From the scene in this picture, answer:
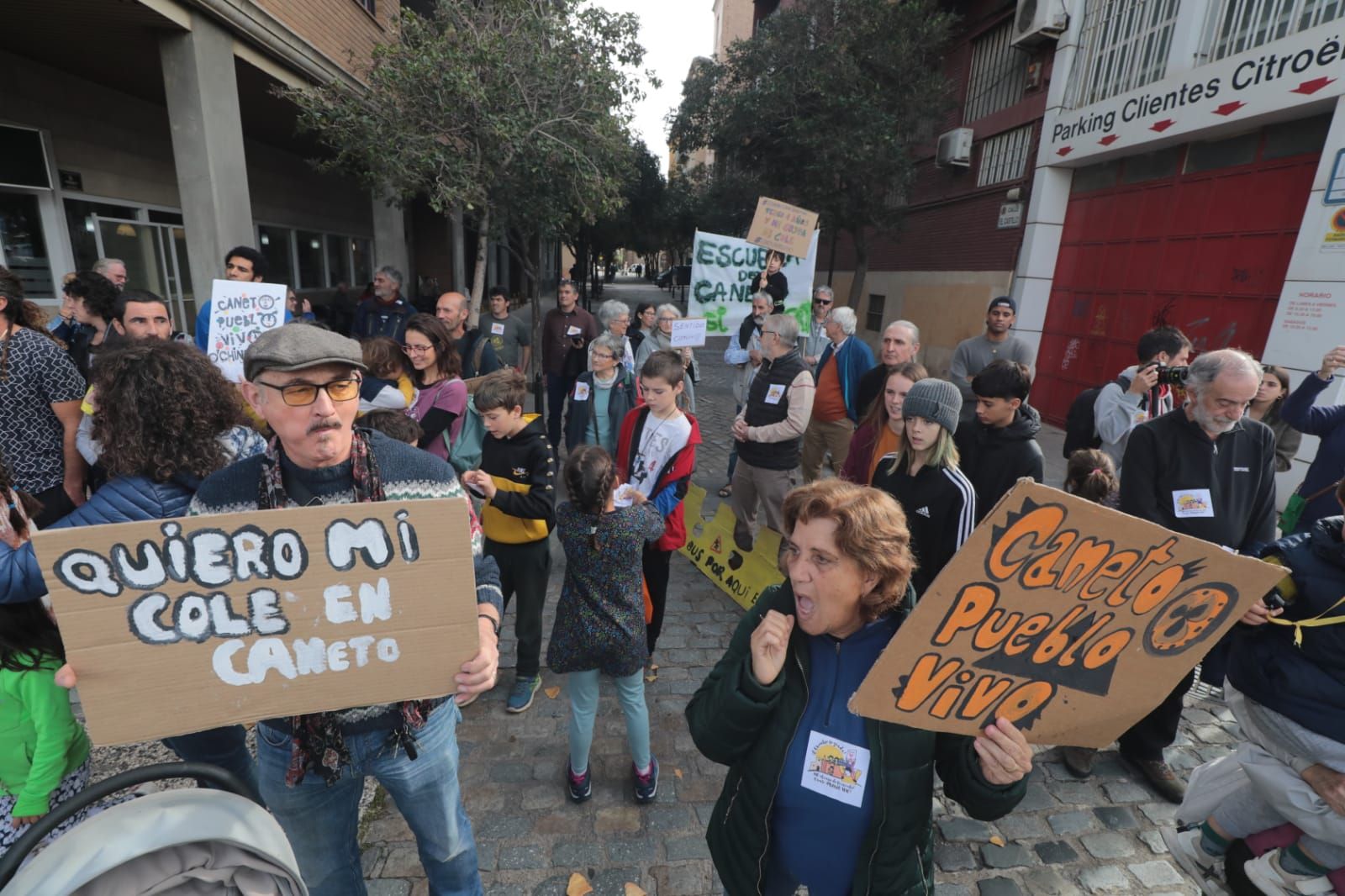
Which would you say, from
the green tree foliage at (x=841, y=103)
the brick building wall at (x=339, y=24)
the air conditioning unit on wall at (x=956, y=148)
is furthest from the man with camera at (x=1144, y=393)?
the air conditioning unit on wall at (x=956, y=148)

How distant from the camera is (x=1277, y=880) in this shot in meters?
2.25

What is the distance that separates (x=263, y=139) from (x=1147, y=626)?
15722mm

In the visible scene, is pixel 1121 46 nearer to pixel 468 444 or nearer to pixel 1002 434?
pixel 1002 434

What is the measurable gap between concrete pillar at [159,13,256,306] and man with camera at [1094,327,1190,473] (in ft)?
29.8

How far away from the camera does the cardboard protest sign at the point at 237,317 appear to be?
172 inches

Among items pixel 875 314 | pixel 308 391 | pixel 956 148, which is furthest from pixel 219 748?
pixel 875 314

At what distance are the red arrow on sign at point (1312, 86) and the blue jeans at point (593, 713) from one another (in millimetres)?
9396

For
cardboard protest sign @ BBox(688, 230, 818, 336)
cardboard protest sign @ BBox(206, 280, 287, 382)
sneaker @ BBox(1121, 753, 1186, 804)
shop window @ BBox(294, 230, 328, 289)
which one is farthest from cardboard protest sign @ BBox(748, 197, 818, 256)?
shop window @ BBox(294, 230, 328, 289)

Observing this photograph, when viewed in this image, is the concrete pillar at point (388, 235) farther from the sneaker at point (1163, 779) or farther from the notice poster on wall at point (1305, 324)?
the notice poster on wall at point (1305, 324)

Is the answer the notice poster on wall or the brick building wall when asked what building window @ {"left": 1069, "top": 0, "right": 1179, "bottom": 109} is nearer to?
the notice poster on wall

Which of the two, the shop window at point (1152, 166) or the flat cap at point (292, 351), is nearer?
the flat cap at point (292, 351)

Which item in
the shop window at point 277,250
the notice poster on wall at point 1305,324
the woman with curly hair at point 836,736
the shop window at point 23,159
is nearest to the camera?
the woman with curly hair at point 836,736

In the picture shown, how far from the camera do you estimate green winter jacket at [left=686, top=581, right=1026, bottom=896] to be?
1605 millimetres

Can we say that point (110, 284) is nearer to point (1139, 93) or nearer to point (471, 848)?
point (471, 848)
